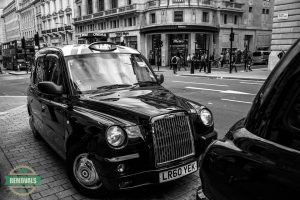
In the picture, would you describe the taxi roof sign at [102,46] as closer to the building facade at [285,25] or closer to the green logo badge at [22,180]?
the green logo badge at [22,180]

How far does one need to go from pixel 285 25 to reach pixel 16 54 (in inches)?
1323

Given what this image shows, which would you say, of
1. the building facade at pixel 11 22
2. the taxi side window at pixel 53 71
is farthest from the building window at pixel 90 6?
the building facade at pixel 11 22

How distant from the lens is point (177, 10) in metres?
39.2

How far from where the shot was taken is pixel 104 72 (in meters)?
4.35

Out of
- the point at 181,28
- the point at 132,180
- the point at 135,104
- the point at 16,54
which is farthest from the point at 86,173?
the point at 16,54

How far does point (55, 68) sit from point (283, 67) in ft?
12.7

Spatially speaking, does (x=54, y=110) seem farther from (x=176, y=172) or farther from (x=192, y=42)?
(x=192, y=42)

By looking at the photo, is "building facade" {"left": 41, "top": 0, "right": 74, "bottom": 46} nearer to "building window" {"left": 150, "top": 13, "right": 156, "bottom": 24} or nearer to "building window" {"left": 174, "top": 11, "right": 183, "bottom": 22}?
"building window" {"left": 150, "top": 13, "right": 156, "bottom": 24}

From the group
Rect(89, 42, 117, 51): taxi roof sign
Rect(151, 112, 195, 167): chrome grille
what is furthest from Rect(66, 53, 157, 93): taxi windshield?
Rect(151, 112, 195, 167): chrome grille

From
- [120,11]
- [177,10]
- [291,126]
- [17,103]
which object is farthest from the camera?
[120,11]

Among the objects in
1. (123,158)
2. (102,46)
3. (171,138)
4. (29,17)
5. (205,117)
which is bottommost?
(123,158)

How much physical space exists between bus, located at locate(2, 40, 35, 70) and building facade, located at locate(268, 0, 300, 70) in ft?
96.2

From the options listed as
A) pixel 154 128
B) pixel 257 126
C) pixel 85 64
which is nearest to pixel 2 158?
pixel 85 64

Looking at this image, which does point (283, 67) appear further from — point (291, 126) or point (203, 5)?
point (203, 5)
